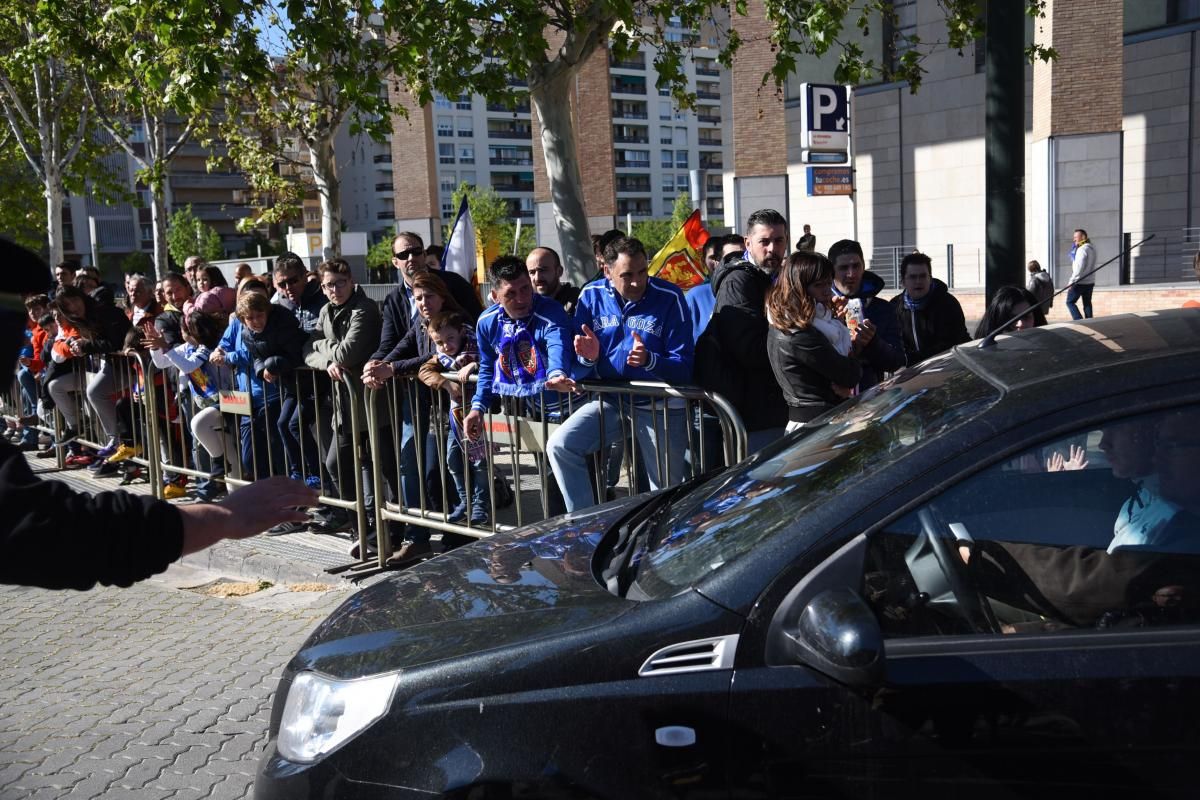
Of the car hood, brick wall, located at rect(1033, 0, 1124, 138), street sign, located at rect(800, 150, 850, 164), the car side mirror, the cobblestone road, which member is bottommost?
the cobblestone road

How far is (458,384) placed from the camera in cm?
652

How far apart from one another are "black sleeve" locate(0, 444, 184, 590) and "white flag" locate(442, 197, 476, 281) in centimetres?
784

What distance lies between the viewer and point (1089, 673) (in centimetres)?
226

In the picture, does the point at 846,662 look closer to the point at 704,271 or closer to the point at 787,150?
the point at 704,271

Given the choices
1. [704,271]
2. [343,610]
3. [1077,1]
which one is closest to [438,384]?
[343,610]

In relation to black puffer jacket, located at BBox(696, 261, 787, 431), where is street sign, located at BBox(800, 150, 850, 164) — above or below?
above

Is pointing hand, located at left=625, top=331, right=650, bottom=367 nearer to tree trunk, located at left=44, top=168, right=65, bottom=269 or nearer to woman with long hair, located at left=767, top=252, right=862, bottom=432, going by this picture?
woman with long hair, located at left=767, top=252, right=862, bottom=432

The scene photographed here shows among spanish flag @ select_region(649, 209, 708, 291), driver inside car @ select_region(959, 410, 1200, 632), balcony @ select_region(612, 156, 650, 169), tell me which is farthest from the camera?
balcony @ select_region(612, 156, 650, 169)

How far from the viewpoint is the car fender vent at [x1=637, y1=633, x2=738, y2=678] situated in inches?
94.1

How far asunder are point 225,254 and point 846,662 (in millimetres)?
108041

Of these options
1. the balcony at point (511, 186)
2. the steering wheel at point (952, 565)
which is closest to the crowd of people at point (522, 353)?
the steering wheel at point (952, 565)

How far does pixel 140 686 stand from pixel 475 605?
3075 mm

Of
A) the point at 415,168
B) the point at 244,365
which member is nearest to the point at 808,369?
the point at 244,365

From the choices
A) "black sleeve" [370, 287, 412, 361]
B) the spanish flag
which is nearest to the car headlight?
"black sleeve" [370, 287, 412, 361]
